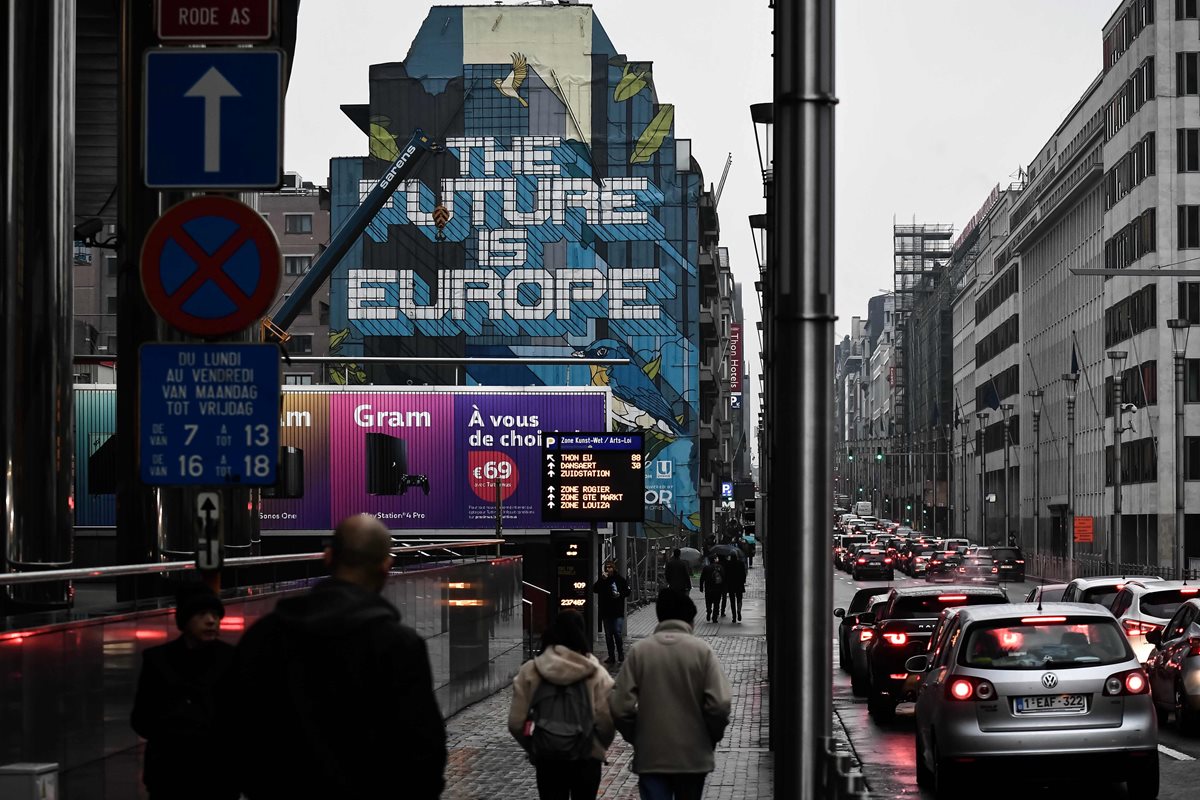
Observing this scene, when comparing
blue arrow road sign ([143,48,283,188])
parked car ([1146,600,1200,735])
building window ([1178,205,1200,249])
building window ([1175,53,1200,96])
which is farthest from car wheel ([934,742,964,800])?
building window ([1175,53,1200,96])

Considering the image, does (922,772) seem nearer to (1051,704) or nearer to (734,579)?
(1051,704)

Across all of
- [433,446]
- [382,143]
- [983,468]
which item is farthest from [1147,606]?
[983,468]

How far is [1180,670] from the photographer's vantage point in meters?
20.0

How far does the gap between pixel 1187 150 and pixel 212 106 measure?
82.6 m

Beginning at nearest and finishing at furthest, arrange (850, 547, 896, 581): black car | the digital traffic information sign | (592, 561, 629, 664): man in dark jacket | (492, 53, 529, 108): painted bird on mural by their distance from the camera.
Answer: (592, 561, 629, 664): man in dark jacket < the digital traffic information sign < (850, 547, 896, 581): black car < (492, 53, 529, 108): painted bird on mural

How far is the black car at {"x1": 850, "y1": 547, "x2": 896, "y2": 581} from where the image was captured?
81750 mm

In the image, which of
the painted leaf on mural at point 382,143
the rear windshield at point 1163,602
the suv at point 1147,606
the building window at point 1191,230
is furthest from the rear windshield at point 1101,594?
the painted leaf on mural at point 382,143

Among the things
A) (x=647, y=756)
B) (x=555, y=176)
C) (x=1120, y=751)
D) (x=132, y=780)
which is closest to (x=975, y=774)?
(x=1120, y=751)

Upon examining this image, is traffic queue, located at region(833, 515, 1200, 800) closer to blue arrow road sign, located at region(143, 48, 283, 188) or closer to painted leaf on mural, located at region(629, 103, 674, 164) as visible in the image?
blue arrow road sign, located at region(143, 48, 283, 188)

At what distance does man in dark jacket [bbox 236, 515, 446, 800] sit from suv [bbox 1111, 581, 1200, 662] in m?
21.0

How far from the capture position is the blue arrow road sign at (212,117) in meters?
7.44

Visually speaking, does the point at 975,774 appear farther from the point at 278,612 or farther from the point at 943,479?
the point at 943,479

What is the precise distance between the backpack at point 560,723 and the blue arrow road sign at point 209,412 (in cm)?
320

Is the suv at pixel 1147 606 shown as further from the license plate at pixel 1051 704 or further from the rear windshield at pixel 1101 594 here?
the license plate at pixel 1051 704
